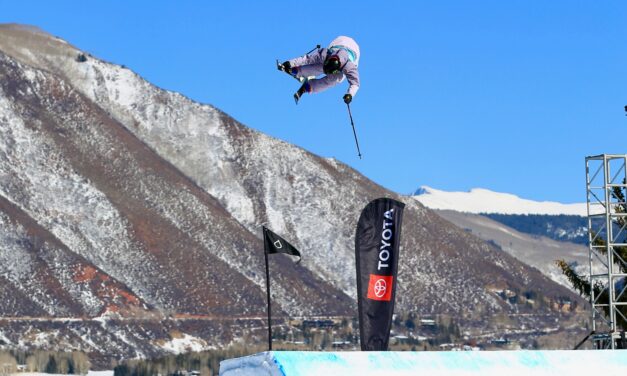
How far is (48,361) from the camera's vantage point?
470ft

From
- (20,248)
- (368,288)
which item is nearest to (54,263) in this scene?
(20,248)

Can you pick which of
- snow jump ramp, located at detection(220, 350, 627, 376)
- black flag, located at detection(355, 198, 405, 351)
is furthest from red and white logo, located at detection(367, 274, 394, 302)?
snow jump ramp, located at detection(220, 350, 627, 376)

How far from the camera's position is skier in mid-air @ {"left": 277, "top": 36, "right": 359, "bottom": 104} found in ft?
70.2

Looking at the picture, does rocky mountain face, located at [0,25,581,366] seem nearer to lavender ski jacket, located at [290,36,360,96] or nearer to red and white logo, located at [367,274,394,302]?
red and white logo, located at [367,274,394,302]

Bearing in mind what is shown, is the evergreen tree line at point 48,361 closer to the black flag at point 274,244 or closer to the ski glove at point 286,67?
the black flag at point 274,244

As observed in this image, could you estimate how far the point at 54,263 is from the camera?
155250 mm

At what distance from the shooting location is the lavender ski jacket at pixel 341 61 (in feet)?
70.5

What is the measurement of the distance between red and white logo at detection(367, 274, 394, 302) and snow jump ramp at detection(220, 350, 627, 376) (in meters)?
12.0

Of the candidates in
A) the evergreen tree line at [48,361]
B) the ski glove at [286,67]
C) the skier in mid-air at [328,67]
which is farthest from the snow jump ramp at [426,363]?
the evergreen tree line at [48,361]

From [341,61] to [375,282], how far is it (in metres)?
8.10

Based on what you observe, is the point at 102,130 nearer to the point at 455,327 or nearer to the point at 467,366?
the point at 455,327

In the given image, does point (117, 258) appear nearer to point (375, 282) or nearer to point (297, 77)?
point (375, 282)

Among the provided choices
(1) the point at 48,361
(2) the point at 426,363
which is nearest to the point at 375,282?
(2) the point at 426,363

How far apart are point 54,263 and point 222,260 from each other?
3187cm
